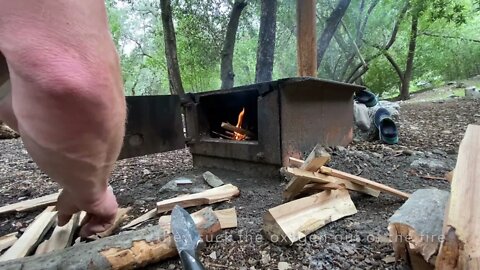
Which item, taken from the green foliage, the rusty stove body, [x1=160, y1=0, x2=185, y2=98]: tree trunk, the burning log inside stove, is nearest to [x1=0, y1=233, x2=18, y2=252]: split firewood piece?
the rusty stove body

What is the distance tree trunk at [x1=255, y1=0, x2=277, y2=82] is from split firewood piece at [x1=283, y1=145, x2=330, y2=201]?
8.04 ft

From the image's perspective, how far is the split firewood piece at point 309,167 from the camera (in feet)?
4.64

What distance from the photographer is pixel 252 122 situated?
2535 millimetres

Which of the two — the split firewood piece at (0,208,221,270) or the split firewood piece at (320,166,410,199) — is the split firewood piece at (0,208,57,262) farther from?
the split firewood piece at (320,166,410,199)

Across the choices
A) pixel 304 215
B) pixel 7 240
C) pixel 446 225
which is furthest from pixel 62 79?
pixel 7 240

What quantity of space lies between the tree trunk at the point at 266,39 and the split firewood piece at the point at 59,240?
9.16 feet

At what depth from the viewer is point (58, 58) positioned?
382 mm

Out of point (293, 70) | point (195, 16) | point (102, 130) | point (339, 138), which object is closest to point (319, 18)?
point (293, 70)

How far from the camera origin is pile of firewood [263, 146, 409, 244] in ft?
3.81

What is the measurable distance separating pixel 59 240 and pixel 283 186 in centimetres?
116

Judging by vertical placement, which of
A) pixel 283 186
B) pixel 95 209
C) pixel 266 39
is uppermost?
pixel 266 39

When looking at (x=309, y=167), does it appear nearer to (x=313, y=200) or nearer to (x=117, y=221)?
(x=313, y=200)

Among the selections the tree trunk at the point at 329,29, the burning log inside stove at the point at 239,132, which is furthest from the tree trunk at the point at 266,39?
the burning log inside stove at the point at 239,132

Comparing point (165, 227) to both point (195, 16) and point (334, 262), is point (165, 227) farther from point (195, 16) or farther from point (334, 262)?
point (195, 16)
